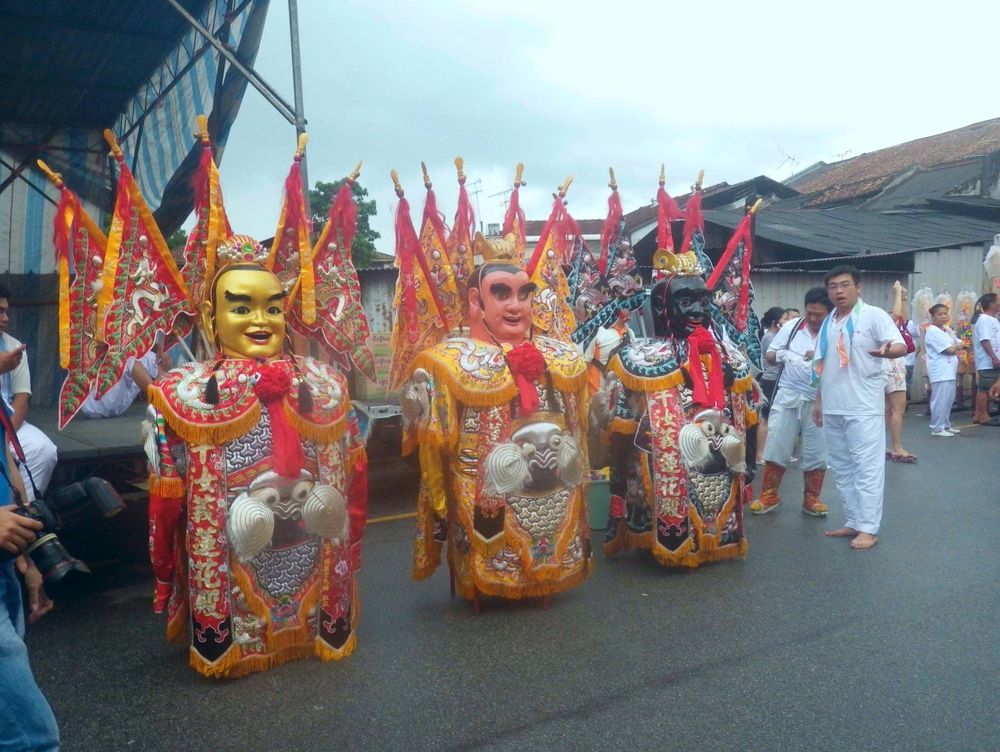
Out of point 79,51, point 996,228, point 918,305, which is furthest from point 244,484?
point 996,228

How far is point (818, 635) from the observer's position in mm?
3846

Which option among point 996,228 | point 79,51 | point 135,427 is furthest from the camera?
point 996,228

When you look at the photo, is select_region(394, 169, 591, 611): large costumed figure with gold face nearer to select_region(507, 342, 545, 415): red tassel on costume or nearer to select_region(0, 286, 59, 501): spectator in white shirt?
select_region(507, 342, 545, 415): red tassel on costume

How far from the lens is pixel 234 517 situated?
3312 mm

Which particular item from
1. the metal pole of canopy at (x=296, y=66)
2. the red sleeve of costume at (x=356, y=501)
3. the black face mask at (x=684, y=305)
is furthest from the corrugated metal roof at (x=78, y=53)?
the red sleeve of costume at (x=356, y=501)

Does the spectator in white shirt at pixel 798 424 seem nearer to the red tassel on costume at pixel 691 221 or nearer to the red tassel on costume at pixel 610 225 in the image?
the red tassel on costume at pixel 691 221

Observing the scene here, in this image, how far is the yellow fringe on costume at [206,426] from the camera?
3256 millimetres

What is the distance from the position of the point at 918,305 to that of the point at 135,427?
1068 cm

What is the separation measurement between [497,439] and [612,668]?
3.83 feet

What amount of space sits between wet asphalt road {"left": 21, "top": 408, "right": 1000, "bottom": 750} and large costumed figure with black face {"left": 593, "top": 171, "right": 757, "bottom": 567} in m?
0.27

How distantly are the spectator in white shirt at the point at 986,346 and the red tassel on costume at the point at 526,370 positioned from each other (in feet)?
27.5

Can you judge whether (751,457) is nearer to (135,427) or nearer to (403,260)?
(403,260)

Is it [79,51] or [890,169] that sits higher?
[890,169]

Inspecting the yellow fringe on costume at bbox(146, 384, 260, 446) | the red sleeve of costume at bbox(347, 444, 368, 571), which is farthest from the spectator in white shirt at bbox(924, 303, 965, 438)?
the yellow fringe on costume at bbox(146, 384, 260, 446)
